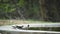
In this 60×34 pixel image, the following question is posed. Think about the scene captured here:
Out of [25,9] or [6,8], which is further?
[25,9]

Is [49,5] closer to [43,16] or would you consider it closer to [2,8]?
[43,16]

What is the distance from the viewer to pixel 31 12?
23.5 feet

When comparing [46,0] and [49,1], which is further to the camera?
[49,1]

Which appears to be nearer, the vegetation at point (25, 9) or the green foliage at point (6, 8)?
the vegetation at point (25, 9)

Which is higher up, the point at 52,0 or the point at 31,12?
the point at 52,0

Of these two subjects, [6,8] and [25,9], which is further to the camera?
[25,9]

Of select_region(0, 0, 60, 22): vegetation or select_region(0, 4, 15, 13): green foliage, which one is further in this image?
select_region(0, 4, 15, 13): green foliage

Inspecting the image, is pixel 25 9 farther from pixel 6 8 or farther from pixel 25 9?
pixel 6 8

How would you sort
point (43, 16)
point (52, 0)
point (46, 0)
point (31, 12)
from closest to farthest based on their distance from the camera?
point (43, 16) → point (46, 0) → point (52, 0) → point (31, 12)

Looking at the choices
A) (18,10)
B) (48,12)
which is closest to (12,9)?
(18,10)

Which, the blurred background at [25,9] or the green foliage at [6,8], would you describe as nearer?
the blurred background at [25,9]

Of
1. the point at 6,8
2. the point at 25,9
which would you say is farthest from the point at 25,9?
the point at 6,8

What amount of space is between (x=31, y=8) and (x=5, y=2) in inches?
47.2

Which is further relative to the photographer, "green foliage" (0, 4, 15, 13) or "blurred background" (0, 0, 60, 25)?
"green foliage" (0, 4, 15, 13)
